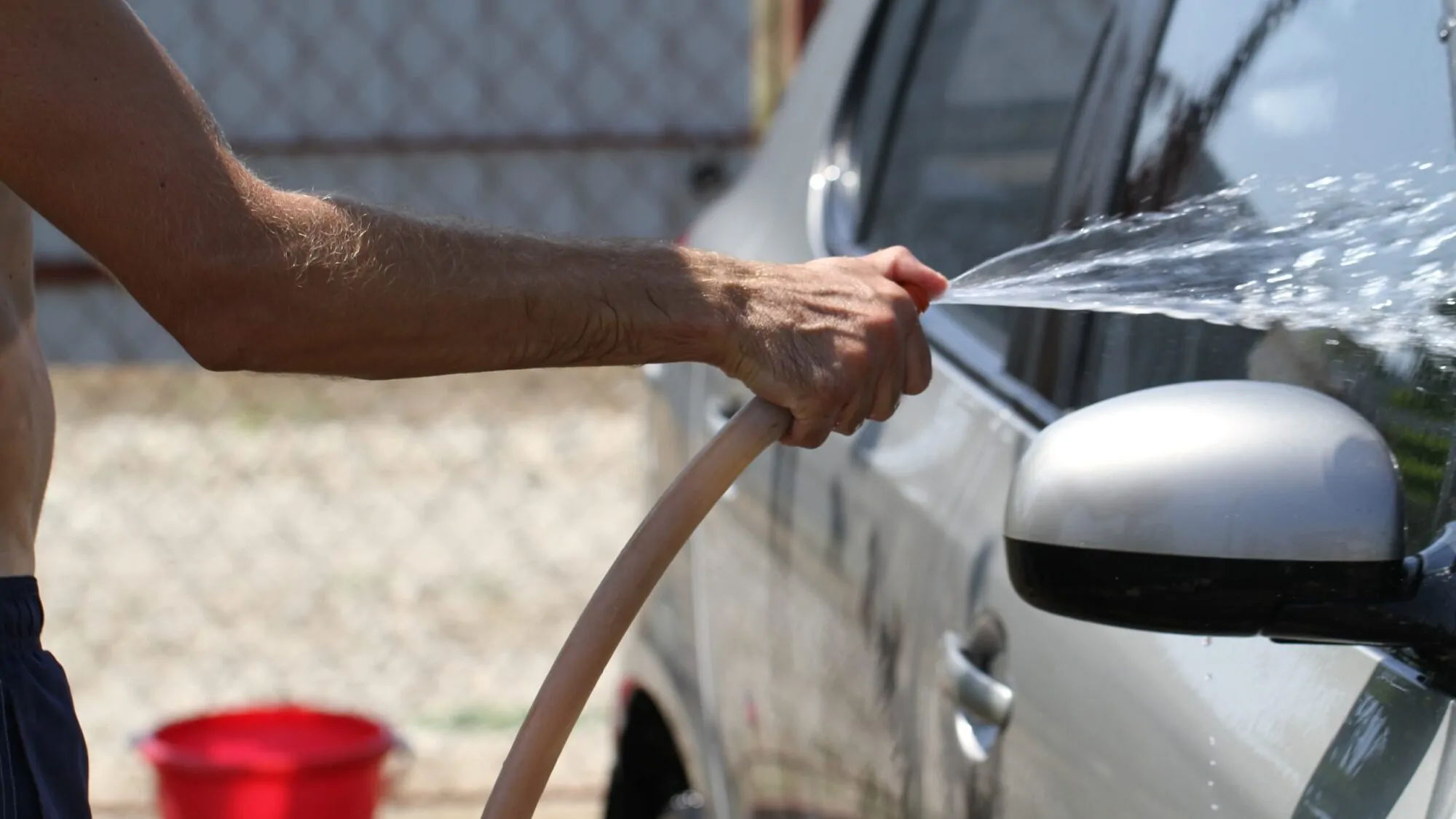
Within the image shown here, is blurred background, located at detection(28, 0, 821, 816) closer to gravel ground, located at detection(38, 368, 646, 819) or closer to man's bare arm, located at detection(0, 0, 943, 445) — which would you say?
gravel ground, located at detection(38, 368, 646, 819)

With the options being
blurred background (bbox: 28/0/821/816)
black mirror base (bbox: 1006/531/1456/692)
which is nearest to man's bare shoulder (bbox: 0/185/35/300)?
black mirror base (bbox: 1006/531/1456/692)

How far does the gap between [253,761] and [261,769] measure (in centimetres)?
8

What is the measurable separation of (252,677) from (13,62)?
4284 millimetres

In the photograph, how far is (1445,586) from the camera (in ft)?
3.78

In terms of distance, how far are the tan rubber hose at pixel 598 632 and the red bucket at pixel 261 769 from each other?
1.88 metres

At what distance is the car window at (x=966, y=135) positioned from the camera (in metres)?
2.49

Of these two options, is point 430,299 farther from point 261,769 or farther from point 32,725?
point 261,769

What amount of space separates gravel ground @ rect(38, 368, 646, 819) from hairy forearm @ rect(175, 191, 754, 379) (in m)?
2.75

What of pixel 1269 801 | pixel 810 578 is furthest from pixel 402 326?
pixel 810 578

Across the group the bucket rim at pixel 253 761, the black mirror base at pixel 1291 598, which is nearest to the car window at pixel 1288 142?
the black mirror base at pixel 1291 598

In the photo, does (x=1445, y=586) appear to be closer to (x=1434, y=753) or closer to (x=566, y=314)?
(x=1434, y=753)

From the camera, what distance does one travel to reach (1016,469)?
57.9 inches

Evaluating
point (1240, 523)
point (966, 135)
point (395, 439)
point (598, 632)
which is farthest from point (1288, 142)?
point (395, 439)

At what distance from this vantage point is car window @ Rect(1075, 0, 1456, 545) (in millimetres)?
1325
